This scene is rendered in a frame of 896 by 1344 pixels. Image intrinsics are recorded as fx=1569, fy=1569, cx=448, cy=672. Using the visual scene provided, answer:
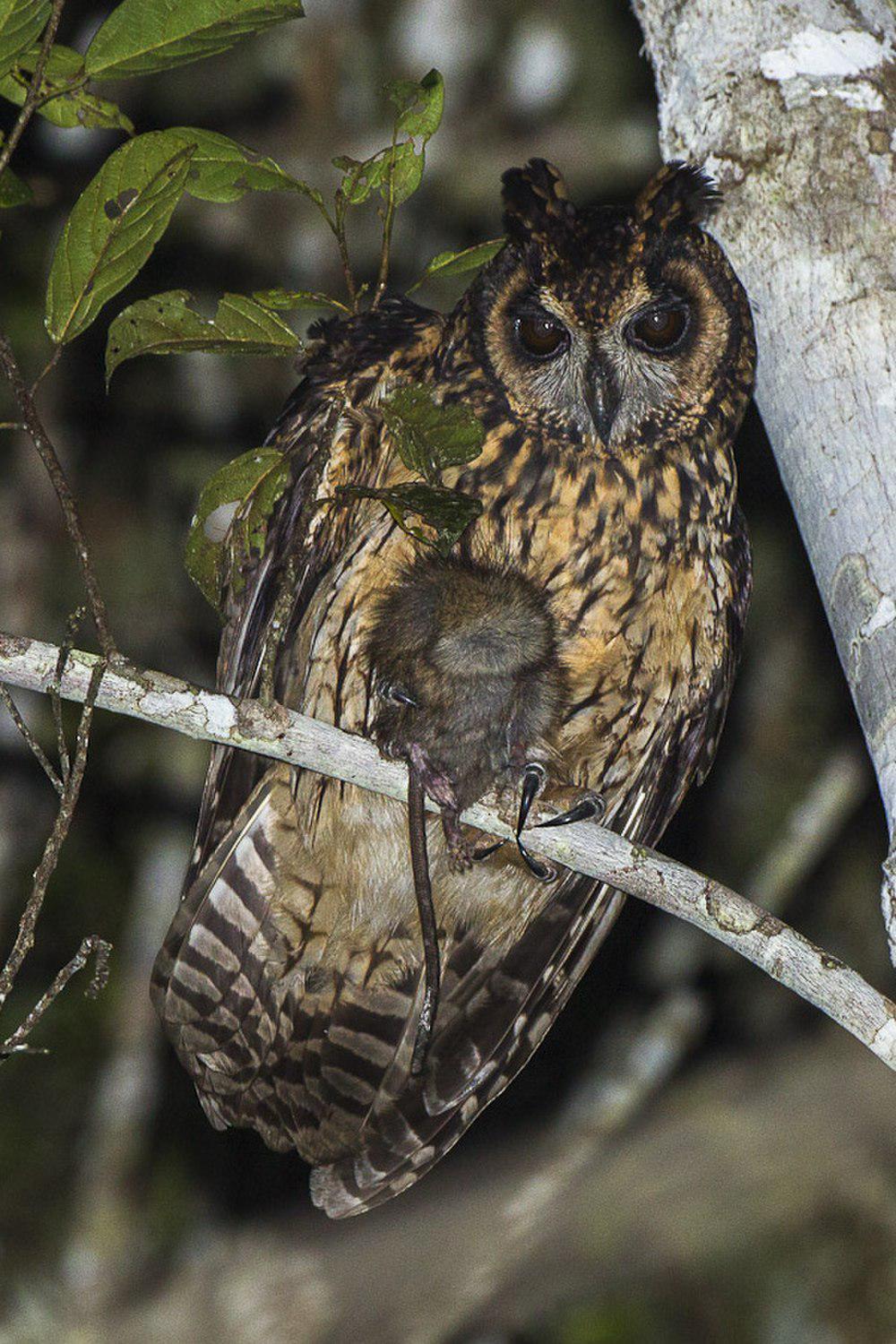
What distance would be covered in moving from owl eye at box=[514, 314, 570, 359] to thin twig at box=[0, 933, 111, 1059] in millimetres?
1300

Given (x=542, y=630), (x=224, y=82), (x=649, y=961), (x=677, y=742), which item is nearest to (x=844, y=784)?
(x=649, y=961)

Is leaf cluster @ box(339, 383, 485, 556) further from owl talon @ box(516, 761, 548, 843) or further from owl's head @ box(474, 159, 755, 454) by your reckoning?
owl's head @ box(474, 159, 755, 454)

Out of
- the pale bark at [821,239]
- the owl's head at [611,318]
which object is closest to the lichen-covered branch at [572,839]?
the pale bark at [821,239]

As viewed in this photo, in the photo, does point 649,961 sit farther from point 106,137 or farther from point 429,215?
point 106,137

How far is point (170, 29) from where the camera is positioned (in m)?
1.95

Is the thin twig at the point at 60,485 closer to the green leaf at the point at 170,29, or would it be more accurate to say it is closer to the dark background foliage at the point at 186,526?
the green leaf at the point at 170,29

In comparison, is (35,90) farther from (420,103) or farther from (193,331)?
(420,103)

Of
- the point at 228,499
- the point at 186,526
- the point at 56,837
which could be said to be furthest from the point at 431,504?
the point at 186,526

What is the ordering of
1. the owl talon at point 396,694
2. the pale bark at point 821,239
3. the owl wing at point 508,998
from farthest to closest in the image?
the owl wing at point 508,998 → the owl talon at point 396,694 → the pale bark at point 821,239

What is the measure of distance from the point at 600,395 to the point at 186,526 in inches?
92.3

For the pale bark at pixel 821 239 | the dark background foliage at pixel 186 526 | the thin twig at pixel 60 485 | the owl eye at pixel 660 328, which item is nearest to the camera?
the thin twig at pixel 60 485

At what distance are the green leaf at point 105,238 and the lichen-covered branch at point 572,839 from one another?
16.3 inches

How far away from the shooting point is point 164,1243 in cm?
464

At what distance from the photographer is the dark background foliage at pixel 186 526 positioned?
4516 mm
